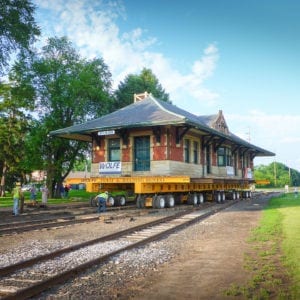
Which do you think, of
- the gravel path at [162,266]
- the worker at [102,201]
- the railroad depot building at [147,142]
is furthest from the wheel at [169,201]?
the gravel path at [162,266]

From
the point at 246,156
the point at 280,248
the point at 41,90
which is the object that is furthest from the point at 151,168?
the point at 246,156

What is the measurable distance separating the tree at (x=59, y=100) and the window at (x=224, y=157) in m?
12.6

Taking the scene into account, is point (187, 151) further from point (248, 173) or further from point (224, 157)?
point (248, 173)

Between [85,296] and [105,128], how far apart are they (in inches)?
701

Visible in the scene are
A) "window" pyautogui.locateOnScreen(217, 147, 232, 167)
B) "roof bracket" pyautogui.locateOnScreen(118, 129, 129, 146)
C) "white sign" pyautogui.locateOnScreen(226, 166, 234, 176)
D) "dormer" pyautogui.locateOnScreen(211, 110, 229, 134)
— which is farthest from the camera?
"white sign" pyautogui.locateOnScreen(226, 166, 234, 176)

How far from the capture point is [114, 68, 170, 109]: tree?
45812 millimetres

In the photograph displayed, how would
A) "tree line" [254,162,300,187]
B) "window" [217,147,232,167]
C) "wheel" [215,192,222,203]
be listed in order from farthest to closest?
"tree line" [254,162,300,187] < "window" [217,147,232,167] < "wheel" [215,192,222,203]

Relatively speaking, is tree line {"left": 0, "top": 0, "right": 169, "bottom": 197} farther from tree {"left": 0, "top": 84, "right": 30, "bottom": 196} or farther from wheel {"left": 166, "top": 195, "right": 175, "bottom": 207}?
wheel {"left": 166, "top": 195, "right": 175, "bottom": 207}

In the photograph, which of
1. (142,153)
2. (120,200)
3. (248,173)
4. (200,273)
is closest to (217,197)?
(142,153)

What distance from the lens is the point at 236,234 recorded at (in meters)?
11.0

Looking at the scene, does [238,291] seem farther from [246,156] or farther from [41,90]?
[246,156]

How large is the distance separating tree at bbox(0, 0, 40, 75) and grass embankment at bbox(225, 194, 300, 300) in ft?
62.5

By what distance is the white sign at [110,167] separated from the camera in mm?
23422

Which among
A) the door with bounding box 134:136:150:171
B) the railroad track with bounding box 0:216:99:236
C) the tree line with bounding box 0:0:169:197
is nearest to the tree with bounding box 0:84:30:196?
the tree line with bounding box 0:0:169:197
